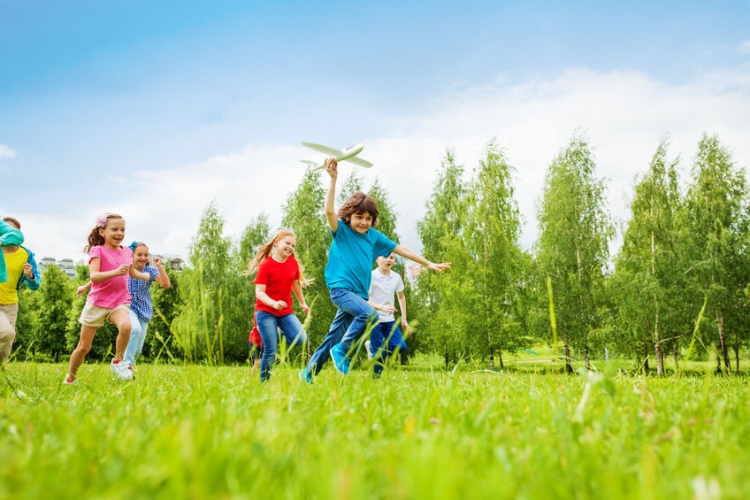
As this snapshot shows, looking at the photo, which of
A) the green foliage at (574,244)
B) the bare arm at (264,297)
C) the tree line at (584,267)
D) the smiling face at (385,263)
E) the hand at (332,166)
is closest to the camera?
the hand at (332,166)

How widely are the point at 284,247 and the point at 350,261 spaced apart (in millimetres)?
1281

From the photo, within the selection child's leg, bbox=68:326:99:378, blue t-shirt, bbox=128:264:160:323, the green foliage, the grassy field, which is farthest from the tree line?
the grassy field

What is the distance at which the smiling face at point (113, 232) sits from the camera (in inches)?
275

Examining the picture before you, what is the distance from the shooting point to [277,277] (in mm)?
6875

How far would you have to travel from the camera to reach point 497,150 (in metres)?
25.3

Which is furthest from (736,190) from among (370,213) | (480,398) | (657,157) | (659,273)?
(480,398)

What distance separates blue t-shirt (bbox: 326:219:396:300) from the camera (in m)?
5.85

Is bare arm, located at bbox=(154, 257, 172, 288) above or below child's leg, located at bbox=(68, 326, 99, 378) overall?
above

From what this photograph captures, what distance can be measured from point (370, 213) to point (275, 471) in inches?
197

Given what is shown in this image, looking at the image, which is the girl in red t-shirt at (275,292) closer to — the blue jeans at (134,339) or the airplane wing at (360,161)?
the airplane wing at (360,161)

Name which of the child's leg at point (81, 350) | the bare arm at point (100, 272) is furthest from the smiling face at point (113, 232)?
the child's leg at point (81, 350)

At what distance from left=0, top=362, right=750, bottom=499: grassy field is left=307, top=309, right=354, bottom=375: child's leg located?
9.31 ft

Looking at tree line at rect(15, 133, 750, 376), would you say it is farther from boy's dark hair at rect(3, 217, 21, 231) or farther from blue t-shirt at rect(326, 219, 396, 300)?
blue t-shirt at rect(326, 219, 396, 300)

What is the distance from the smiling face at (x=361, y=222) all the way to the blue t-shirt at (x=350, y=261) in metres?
0.05
